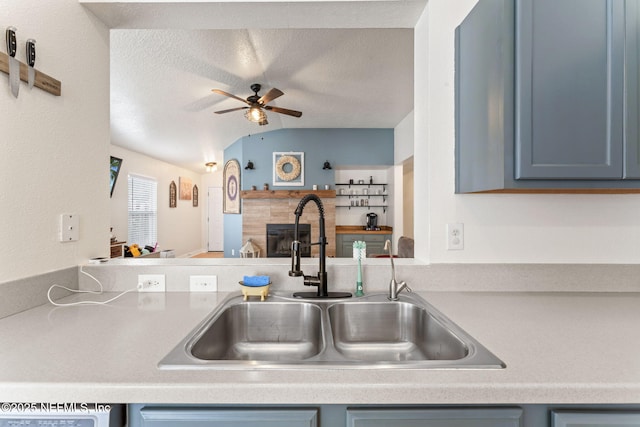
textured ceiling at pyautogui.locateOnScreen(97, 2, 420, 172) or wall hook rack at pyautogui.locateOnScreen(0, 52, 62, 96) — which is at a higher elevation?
textured ceiling at pyautogui.locateOnScreen(97, 2, 420, 172)

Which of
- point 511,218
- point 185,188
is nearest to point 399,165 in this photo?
point 511,218

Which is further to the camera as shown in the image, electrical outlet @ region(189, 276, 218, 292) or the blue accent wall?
the blue accent wall

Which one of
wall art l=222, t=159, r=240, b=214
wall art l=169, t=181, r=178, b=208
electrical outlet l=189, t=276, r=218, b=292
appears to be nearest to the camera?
electrical outlet l=189, t=276, r=218, b=292

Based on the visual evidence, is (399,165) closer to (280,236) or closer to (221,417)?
(280,236)

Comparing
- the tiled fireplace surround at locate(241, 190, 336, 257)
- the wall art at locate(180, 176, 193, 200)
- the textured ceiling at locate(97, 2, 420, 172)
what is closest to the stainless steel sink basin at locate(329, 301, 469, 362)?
the textured ceiling at locate(97, 2, 420, 172)

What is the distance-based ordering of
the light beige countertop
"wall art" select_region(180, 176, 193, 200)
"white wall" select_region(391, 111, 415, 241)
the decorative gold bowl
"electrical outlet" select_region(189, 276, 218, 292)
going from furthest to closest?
"wall art" select_region(180, 176, 193, 200) < "white wall" select_region(391, 111, 415, 241) < "electrical outlet" select_region(189, 276, 218, 292) < the decorative gold bowl < the light beige countertop

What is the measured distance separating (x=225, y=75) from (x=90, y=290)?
118 inches

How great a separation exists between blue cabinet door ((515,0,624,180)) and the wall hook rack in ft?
5.55

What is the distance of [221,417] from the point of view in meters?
0.69

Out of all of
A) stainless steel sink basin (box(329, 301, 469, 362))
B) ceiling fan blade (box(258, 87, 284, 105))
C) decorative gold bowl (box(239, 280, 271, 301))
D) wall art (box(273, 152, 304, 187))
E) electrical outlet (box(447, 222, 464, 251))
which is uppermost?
ceiling fan blade (box(258, 87, 284, 105))

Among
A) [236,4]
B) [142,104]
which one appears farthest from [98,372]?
[142,104]

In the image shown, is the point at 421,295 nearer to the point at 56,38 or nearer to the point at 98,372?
the point at 98,372

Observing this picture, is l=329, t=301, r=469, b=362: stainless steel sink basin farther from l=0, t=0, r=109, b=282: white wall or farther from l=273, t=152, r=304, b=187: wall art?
l=273, t=152, r=304, b=187: wall art

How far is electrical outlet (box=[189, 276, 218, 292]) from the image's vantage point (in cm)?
140
